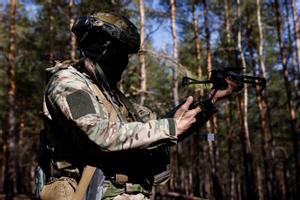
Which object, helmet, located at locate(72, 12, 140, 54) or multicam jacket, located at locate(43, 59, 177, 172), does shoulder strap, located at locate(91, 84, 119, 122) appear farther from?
helmet, located at locate(72, 12, 140, 54)

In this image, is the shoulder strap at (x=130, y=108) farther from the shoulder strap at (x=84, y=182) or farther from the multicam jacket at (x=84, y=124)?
the shoulder strap at (x=84, y=182)

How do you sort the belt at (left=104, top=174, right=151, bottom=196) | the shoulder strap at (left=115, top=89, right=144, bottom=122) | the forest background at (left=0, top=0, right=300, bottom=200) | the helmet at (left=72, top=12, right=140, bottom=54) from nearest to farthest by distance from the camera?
1. the belt at (left=104, top=174, right=151, bottom=196)
2. the helmet at (left=72, top=12, right=140, bottom=54)
3. the shoulder strap at (left=115, top=89, right=144, bottom=122)
4. the forest background at (left=0, top=0, right=300, bottom=200)

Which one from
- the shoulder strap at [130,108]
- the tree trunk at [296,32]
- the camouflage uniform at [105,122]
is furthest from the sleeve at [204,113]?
the tree trunk at [296,32]

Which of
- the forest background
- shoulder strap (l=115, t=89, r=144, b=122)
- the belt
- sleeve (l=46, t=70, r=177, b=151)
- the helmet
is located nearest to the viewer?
sleeve (l=46, t=70, r=177, b=151)

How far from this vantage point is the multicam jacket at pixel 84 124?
1453 mm

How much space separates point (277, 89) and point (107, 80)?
78.6 ft

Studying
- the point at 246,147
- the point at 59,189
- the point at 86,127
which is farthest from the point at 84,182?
the point at 246,147

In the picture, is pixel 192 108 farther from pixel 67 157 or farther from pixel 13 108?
pixel 13 108

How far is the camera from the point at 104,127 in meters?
1.45

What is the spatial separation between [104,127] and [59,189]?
31cm

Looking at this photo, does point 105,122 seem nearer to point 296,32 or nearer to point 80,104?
point 80,104

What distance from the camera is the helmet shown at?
67.2 inches

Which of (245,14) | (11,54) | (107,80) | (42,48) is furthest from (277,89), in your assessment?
(107,80)

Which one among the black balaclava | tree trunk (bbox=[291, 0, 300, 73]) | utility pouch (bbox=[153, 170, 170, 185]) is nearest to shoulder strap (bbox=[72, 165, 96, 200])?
utility pouch (bbox=[153, 170, 170, 185])
